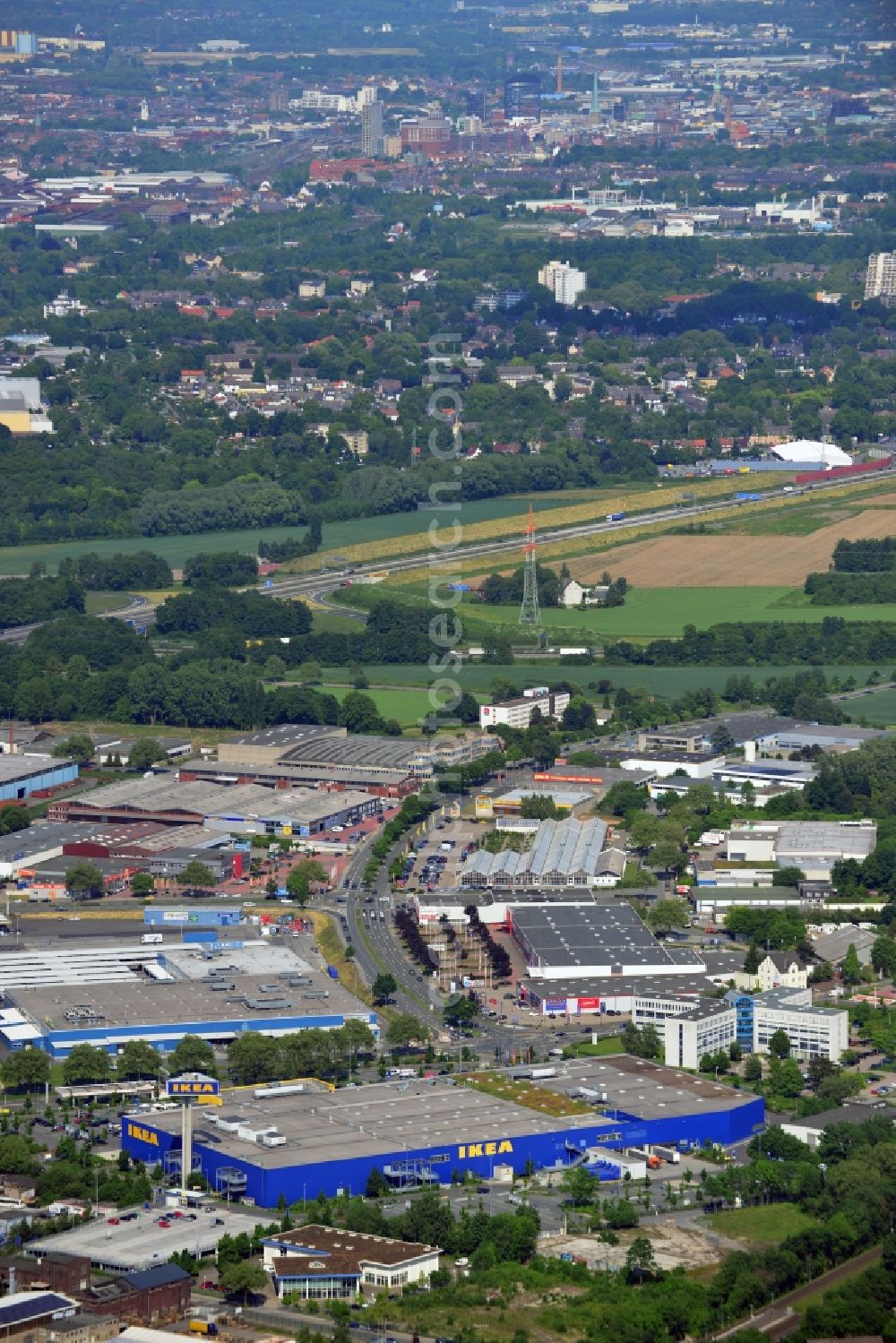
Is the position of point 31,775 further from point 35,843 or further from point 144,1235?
point 144,1235

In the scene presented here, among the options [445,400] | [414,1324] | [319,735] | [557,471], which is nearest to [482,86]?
[445,400]

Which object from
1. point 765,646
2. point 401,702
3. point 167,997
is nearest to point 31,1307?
point 167,997

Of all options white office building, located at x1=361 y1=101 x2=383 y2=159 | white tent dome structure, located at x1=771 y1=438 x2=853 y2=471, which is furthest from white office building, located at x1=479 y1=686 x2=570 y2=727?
white office building, located at x1=361 y1=101 x2=383 y2=159

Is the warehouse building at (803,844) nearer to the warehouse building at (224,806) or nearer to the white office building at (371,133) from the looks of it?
the warehouse building at (224,806)

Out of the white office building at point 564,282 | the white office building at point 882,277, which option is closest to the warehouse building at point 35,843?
the white office building at point 564,282

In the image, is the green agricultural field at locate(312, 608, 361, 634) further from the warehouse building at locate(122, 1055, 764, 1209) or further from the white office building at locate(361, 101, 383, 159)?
the white office building at locate(361, 101, 383, 159)

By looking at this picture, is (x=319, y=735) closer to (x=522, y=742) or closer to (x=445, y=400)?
(x=522, y=742)
